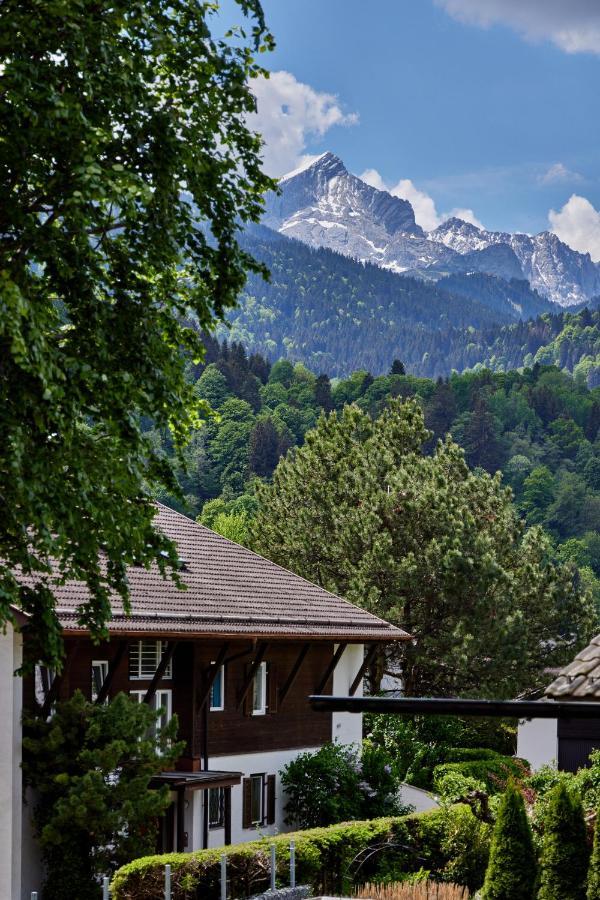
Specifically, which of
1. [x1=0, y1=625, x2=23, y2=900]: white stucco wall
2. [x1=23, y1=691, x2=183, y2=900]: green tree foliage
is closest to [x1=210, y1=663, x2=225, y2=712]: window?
[x1=23, y1=691, x2=183, y2=900]: green tree foliage

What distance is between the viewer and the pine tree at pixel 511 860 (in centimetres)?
2023

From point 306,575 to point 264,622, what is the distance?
19041 mm

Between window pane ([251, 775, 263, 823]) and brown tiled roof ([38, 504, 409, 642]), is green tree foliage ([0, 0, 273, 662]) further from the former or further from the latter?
window pane ([251, 775, 263, 823])

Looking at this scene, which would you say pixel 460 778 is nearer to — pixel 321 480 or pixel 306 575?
pixel 306 575

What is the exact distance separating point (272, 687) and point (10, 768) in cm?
1005

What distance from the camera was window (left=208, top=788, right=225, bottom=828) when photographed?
29547mm

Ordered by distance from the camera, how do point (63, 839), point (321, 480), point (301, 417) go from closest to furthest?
point (63, 839)
point (321, 480)
point (301, 417)

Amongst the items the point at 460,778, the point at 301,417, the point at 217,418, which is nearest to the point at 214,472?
the point at 301,417

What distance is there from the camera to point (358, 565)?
48250mm

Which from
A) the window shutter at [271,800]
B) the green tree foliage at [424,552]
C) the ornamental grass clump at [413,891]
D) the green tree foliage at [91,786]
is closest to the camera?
the ornamental grass clump at [413,891]

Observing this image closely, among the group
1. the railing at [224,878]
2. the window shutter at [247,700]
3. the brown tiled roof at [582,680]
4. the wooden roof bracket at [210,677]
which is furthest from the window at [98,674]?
the brown tiled roof at [582,680]

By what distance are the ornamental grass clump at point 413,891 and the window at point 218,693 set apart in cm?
748

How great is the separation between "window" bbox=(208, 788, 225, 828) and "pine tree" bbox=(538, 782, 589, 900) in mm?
11582

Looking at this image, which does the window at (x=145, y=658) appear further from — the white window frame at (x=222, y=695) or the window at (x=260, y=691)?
the window at (x=260, y=691)
